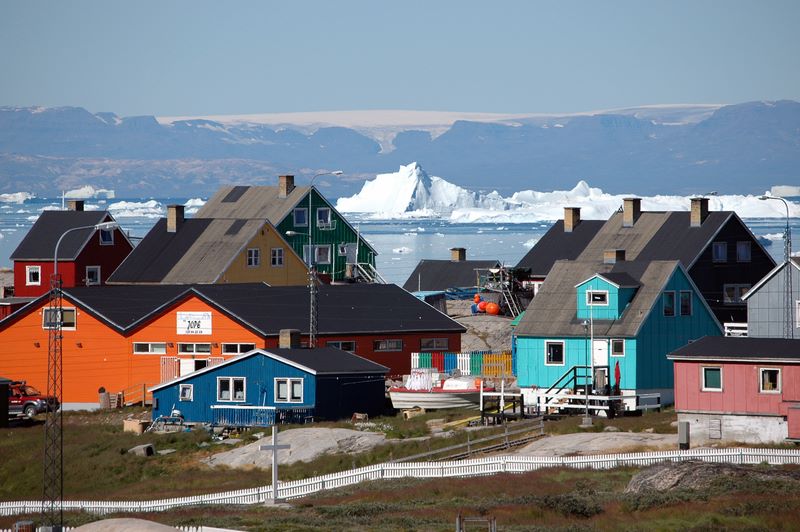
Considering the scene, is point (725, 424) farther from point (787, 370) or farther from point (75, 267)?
point (75, 267)

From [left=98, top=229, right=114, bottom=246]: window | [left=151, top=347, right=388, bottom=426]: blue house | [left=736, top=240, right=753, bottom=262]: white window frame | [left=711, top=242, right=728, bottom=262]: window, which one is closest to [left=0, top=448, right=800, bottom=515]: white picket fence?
[left=151, top=347, right=388, bottom=426]: blue house

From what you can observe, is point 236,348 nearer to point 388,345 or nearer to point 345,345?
point 345,345

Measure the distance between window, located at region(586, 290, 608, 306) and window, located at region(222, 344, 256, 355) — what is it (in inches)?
508

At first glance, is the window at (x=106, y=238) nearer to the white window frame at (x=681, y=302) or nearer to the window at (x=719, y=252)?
the window at (x=719, y=252)

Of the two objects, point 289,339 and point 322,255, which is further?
point 322,255

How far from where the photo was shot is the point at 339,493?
123 feet

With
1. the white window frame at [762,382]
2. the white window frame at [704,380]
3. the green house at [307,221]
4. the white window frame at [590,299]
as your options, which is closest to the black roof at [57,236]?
the green house at [307,221]

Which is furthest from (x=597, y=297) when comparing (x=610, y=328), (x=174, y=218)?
(x=174, y=218)

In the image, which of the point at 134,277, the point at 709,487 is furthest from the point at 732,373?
the point at 134,277

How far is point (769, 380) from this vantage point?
140 ft

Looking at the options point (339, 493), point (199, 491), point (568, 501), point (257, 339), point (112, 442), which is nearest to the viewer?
point (568, 501)

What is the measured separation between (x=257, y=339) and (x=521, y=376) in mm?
10452

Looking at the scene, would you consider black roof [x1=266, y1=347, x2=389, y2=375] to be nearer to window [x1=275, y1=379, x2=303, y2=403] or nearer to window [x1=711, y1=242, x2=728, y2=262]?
window [x1=275, y1=379, x2=303, y2=403]

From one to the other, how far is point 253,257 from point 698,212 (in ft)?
69.5
